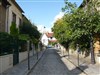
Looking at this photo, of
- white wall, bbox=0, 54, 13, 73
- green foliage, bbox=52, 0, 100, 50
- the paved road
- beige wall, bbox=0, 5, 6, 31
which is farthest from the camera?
beige wall, bbox=0, 5, 6, 31

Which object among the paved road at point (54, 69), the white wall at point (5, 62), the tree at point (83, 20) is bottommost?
the paved road at point (54, 69)

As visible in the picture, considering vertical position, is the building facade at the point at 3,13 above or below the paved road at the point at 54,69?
above

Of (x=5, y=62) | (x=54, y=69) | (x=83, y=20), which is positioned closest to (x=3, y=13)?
(x=83, y=20)

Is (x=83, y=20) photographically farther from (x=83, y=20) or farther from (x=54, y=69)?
(x=54, y=69)

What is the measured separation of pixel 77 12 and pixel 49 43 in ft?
445

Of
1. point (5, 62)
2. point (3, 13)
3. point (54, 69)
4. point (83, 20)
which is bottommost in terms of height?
point (54, 69)

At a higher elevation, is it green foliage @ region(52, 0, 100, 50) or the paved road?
green foliage @ region(52, 0, 100, 50)

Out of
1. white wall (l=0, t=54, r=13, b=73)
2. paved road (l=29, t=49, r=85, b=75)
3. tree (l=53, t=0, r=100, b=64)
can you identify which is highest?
tree (l=53, t=0, r=100, b=64)

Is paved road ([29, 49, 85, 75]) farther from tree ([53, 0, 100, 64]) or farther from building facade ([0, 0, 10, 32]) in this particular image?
building facade ([0, 0, 10, 32])

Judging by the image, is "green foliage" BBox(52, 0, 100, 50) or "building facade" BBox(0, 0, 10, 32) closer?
"green foliage" BBox(52, 0, 100, 50)

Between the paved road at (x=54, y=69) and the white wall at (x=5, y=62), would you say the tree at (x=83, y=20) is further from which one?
the white wall at (x=5, y=62)

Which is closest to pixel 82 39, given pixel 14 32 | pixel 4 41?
pixel 14 32

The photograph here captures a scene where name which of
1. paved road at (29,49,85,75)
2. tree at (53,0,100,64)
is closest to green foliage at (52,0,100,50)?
tree at (53,0,100,64)

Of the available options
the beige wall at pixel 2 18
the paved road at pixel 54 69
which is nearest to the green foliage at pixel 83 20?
the paved road at pixel 54 69
